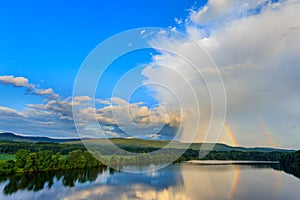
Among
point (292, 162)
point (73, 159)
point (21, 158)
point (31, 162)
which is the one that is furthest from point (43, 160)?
point (292, 162)

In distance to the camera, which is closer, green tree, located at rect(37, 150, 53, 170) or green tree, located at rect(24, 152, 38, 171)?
green tree, located at rect(24, 152, 38, 171)

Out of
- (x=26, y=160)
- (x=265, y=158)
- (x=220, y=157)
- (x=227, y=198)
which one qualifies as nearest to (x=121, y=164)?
(x=26, y=160)

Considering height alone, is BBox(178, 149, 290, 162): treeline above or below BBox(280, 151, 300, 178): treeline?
above

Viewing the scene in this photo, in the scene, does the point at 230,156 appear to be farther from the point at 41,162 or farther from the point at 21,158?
the point at 21,158

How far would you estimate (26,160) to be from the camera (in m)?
17.7

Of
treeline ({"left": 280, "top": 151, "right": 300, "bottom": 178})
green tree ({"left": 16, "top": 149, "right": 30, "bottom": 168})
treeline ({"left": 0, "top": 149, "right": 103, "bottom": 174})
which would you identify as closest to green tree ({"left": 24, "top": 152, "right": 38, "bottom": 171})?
treeline ({"left": 0, "top": 149, "right": 103, "bottom": 174})

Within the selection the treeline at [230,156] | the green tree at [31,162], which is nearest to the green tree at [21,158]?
the green tree at [31,162]

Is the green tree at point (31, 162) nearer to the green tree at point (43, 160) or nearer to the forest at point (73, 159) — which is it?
the forest at point (73, 159)

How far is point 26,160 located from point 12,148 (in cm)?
1073

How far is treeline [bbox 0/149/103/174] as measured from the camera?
650 inches

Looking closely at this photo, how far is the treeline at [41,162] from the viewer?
16500 millimetres

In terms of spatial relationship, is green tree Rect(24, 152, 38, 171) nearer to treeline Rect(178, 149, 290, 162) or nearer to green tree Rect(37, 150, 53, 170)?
green tree Rect(37, 150, 53, 170)

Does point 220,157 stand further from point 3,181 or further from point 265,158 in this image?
point 3,181

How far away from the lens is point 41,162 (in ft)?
61.0
